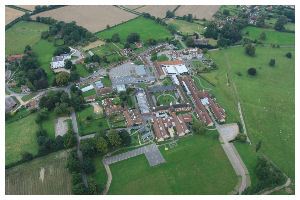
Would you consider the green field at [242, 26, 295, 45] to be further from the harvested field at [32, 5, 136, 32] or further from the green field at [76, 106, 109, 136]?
the green field at [76, 106, 109, 136]

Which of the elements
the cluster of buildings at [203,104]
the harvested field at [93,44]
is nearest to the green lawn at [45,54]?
the harvested field at [93,44]

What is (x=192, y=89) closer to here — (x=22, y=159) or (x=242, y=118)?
(x=242, y=118)

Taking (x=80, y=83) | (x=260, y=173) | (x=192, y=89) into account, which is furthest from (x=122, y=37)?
(x=260, y=173)

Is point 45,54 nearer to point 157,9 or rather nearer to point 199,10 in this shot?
point 157,9

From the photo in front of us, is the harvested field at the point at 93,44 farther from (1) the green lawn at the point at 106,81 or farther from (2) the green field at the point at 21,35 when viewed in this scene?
(1) the green lawn at the point at 106,81

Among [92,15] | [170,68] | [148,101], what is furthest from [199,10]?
[148,101]
